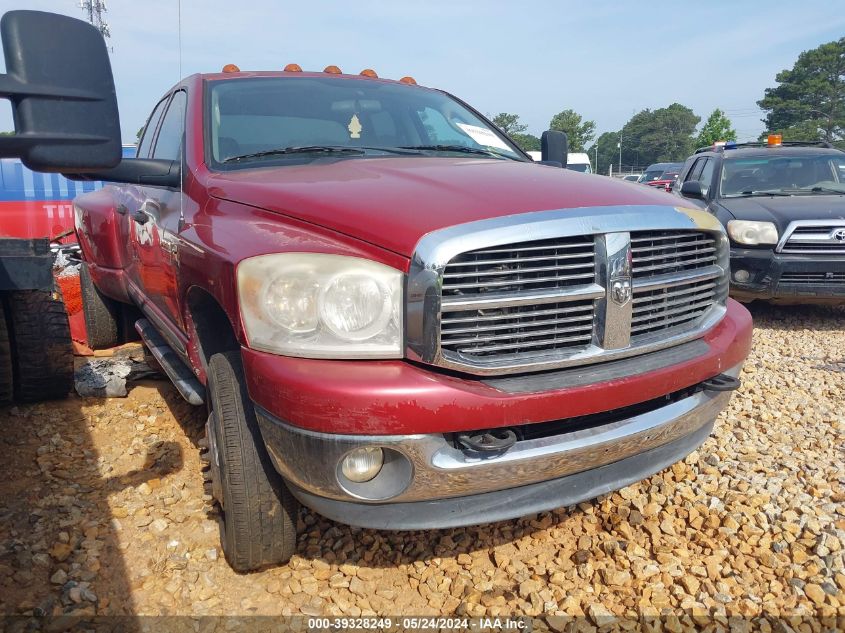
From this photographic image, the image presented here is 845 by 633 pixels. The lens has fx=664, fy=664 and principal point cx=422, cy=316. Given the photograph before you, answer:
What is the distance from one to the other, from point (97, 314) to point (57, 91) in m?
4.24

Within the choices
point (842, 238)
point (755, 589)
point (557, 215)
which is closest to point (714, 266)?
point (557, 215)

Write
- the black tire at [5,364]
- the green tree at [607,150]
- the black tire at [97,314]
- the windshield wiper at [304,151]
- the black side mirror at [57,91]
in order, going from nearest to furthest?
the black side mirror at [57,91] < the windshield wiper at [304,151] < the black tire at [5,364] < the black tire at [97,314] < the green tree at [607,150]

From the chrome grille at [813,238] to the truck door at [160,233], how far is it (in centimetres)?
499

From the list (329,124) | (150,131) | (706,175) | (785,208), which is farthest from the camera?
(706,175)

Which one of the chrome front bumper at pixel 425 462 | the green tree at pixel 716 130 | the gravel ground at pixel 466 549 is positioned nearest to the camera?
the chrome front bumper at pixel 425 462

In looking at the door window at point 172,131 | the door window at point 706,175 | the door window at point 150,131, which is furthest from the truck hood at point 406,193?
the door window at point 706,175

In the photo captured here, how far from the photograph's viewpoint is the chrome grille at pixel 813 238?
5723 millimetres

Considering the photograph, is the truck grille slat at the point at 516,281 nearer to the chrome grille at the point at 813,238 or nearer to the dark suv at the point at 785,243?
the dark suv at the point at 785,243

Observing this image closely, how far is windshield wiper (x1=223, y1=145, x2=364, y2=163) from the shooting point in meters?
2.80

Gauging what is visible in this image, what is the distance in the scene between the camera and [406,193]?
2152 millimetres

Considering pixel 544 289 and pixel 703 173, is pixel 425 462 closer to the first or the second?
pixel 544 289

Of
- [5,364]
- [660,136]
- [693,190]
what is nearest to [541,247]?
[5,364]

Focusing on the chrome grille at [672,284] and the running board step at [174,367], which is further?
the running board step at [174,367]

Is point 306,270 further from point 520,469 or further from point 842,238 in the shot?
point 842,238
